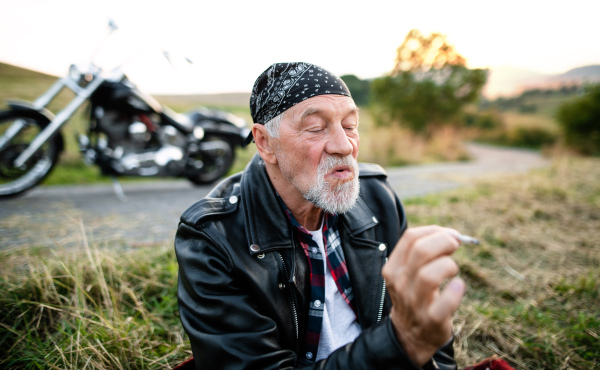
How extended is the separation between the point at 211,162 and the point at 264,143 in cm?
414

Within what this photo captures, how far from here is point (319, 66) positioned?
1.50m

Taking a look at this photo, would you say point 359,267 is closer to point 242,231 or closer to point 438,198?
point 242,231

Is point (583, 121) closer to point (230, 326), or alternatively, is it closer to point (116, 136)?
point (116, 136)

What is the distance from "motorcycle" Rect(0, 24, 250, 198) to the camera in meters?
3.65

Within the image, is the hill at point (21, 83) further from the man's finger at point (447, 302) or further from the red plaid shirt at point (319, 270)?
the man's finger at point (447, 302)

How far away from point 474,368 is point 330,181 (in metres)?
1.29

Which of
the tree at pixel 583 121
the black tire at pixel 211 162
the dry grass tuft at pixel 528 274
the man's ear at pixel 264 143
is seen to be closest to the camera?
the man's ear at pixel 264 143

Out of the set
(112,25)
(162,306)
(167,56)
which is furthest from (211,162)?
(162,306)

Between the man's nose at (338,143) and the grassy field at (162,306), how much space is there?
1385 mm

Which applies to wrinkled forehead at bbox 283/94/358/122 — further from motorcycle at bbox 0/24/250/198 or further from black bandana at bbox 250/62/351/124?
motorcycle at bbox 0/24/250/198

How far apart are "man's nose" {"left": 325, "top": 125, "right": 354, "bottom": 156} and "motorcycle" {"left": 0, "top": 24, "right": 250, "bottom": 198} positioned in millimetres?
3892

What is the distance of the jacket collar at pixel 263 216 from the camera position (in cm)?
129

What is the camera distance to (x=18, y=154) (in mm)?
3635

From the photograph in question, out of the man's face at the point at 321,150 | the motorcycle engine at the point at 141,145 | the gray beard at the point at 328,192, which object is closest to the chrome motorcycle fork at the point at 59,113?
the motorcycle engine at the point at 141,145
